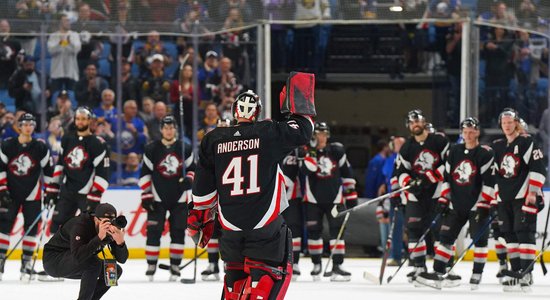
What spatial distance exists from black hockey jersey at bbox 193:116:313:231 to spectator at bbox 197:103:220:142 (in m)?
6.00

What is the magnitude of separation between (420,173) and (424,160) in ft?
0.35

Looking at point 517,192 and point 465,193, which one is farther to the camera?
point 465,193

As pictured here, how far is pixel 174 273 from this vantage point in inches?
380

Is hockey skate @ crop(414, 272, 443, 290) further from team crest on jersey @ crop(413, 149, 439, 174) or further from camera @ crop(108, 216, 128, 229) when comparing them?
camera @ crop(108, 216, 128, 229)

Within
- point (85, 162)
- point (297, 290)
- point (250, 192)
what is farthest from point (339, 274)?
point (250, 192)

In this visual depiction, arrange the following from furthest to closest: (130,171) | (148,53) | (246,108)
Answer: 1. (148,53)
2. (130,171)
3. (246,108)

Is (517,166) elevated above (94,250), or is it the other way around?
(517,166)

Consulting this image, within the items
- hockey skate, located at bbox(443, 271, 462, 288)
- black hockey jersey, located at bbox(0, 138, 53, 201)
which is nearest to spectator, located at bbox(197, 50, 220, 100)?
black hockey jersey, located at bbox(0, 138, 53, 201)

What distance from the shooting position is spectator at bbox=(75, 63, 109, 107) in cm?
1200

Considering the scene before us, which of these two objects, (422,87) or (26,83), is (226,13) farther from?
(422,87)

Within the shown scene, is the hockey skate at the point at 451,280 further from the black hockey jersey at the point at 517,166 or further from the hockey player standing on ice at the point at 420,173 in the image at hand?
the black hockey jersey at the point at 517,166

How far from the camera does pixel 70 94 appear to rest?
12.0 meters

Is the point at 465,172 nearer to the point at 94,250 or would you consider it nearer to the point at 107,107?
the point at 94,250

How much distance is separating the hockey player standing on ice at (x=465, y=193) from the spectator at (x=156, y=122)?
145 inches
